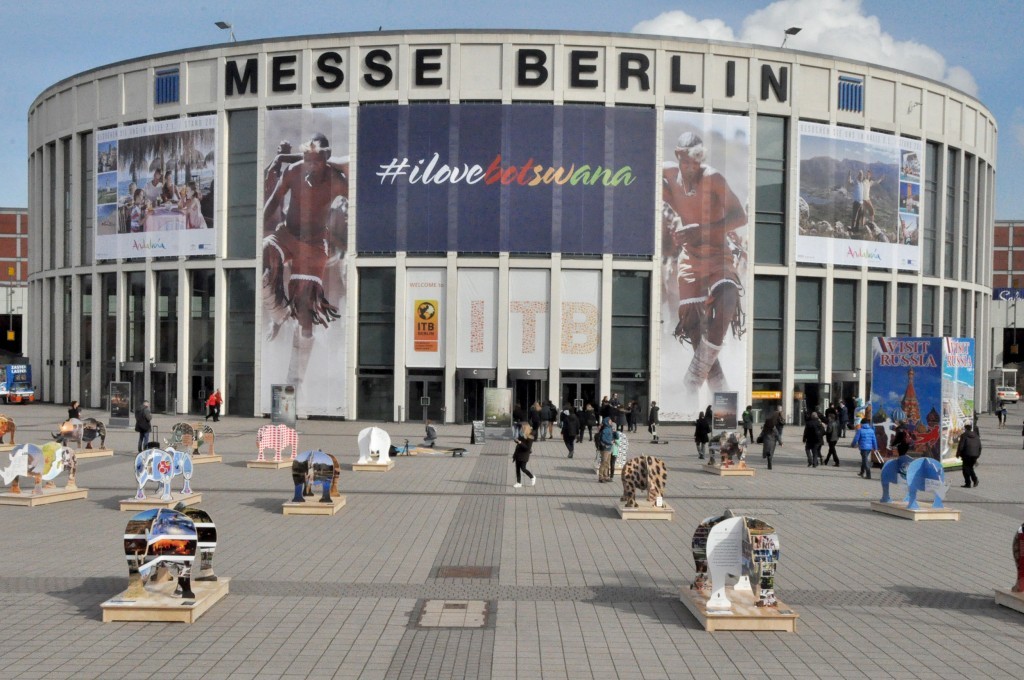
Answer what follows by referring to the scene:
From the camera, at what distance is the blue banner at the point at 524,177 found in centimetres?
4128

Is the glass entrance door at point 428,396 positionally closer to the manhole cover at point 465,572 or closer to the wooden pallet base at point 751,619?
the manhole cover at point 465,572

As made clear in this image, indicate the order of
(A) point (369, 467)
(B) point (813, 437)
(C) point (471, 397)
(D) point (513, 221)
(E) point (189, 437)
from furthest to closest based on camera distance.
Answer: (C) point (471, 397)
(D) point (513, 221)
(B) point (813, 437)
(E) point (189, 437)
(A) point (369, 467)

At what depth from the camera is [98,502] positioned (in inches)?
711

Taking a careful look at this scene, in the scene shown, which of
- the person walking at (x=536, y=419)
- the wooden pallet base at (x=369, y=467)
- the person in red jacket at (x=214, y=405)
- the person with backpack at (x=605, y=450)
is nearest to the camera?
the person with backpack at (x=605, y=450)

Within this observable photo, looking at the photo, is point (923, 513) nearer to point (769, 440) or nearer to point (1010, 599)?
point (1010, 599)

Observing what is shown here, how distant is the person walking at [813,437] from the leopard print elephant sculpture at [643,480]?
11.2 m

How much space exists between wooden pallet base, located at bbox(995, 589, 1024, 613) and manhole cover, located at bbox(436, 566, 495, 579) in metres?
6.60

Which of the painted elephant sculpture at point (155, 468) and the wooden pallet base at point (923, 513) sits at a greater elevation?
the painted elephant sculpture at point (155, 468)

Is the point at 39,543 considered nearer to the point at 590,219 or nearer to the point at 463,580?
the point at 463,580

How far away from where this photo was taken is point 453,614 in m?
10.5

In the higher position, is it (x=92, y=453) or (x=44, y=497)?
(x=44, y=497)

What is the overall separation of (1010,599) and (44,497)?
16.9 m

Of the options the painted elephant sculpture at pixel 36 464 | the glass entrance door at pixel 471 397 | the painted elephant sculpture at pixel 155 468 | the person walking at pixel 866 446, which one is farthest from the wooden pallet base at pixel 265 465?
the glass entrance door at pixel 471 397

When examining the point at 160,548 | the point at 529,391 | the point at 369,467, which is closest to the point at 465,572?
the point at 160,548
